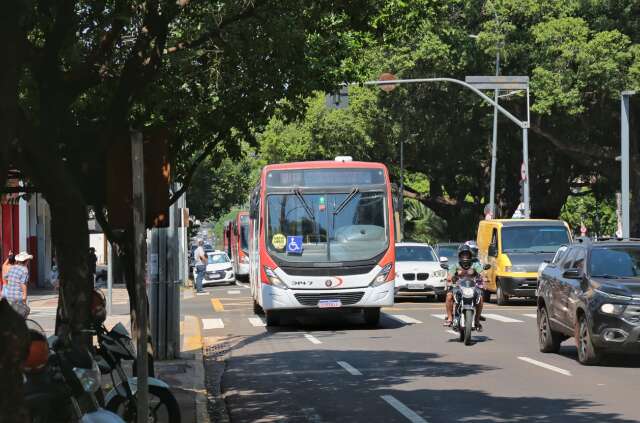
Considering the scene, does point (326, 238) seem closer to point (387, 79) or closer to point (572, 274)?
point (572, 274)

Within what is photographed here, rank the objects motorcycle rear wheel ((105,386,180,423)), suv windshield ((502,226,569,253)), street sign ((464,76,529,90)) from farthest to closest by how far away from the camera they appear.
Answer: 1. street sign ((464,76,529,90))
2. suv windshield ((502,226,569,253))
3. motorcycle rear wheel ((105,386,180,423))

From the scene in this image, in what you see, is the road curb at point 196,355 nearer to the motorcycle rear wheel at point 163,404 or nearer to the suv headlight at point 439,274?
the motorcycle rear wheel at point 163,404

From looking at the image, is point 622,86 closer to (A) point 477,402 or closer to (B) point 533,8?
(B) point 533,8

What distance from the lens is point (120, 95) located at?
11.9 metres

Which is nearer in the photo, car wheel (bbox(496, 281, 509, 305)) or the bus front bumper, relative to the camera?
the bus front bumper

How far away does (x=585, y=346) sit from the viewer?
616 inches

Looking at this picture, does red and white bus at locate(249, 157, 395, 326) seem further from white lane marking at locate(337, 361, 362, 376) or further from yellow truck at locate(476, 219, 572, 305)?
yellow truck at locate(476, 219, 572, 305)

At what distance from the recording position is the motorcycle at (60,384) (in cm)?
653

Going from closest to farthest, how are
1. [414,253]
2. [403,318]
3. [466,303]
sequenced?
[466,303], [403,318], [414,253]

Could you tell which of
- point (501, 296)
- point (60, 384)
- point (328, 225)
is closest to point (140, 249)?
point (60, 384)

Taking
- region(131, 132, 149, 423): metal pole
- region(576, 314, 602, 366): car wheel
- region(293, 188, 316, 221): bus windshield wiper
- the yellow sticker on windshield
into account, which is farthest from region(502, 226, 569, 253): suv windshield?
region(131, 132, 149, 423): metal pole

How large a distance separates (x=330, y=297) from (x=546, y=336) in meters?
6.28

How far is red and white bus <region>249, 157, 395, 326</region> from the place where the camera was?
23109 mm

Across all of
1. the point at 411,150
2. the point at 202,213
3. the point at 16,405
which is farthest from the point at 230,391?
the point at 202,213
